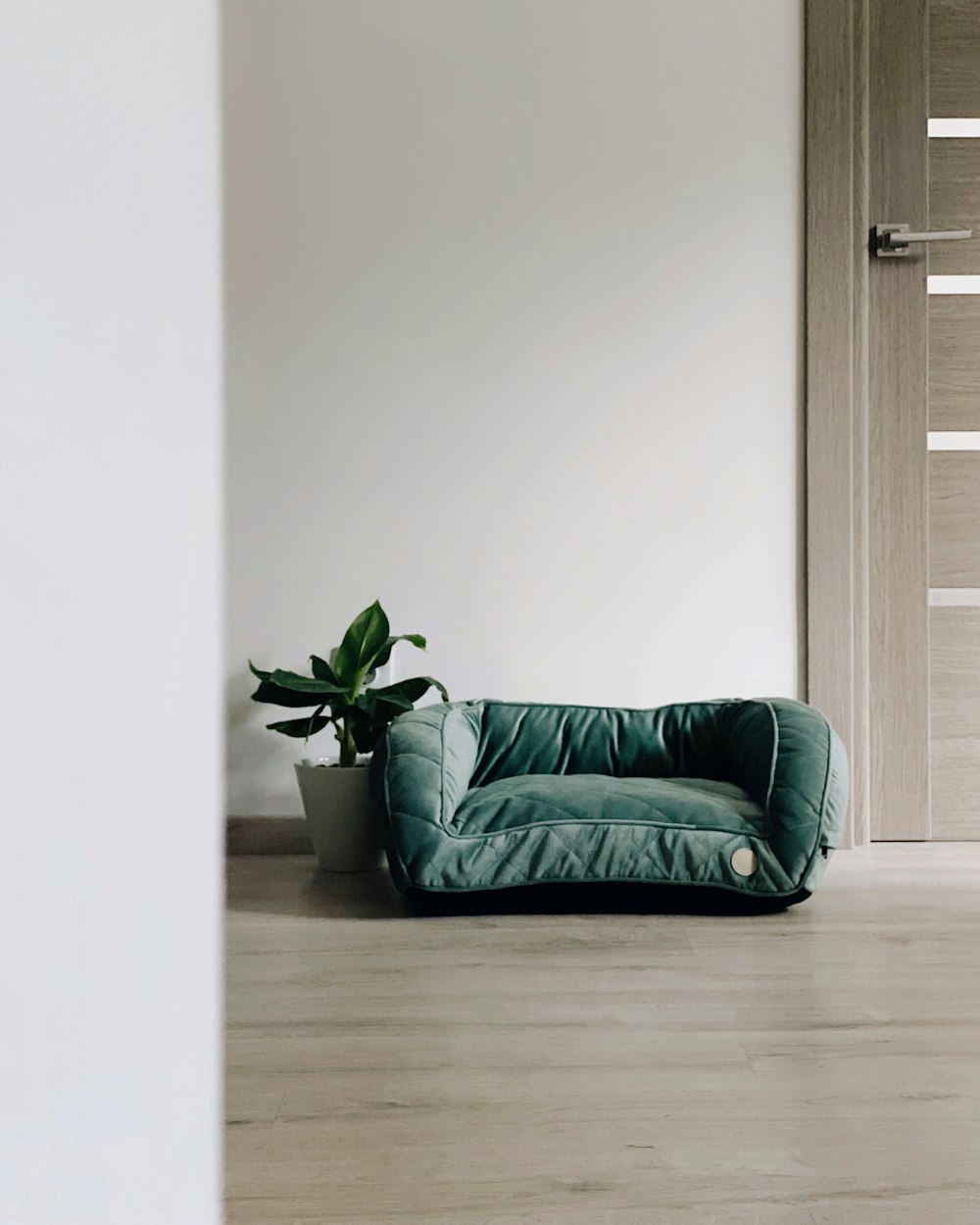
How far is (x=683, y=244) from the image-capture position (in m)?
2.34

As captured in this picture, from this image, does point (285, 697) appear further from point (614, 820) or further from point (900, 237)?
point (900, 237)

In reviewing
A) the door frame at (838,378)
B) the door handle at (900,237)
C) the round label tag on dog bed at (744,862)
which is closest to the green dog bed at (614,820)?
the round label tag on dog bed at (744,862)

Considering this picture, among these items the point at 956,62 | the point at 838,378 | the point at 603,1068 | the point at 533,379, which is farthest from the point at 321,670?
the point at 956,62

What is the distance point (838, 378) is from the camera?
231 cm

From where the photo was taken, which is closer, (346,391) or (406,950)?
(406,950)

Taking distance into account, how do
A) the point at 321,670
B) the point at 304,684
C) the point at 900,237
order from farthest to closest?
the point at 900,237 < the point at 321,670 < the point at 304,684

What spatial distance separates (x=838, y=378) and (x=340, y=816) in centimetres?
141

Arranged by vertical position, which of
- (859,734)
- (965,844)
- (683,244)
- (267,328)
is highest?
(683,244)

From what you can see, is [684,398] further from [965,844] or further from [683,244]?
[965,844]

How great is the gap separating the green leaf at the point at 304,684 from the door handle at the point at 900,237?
4.99 ft

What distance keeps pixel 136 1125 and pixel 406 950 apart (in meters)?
1.51

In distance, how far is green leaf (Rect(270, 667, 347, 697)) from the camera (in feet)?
6.54

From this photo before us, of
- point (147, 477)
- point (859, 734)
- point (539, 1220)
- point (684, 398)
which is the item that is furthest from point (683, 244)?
point (147, 477)

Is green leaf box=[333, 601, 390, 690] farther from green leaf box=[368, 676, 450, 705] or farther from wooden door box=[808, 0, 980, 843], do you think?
wooden door box=[808, 0, 980, 843]
